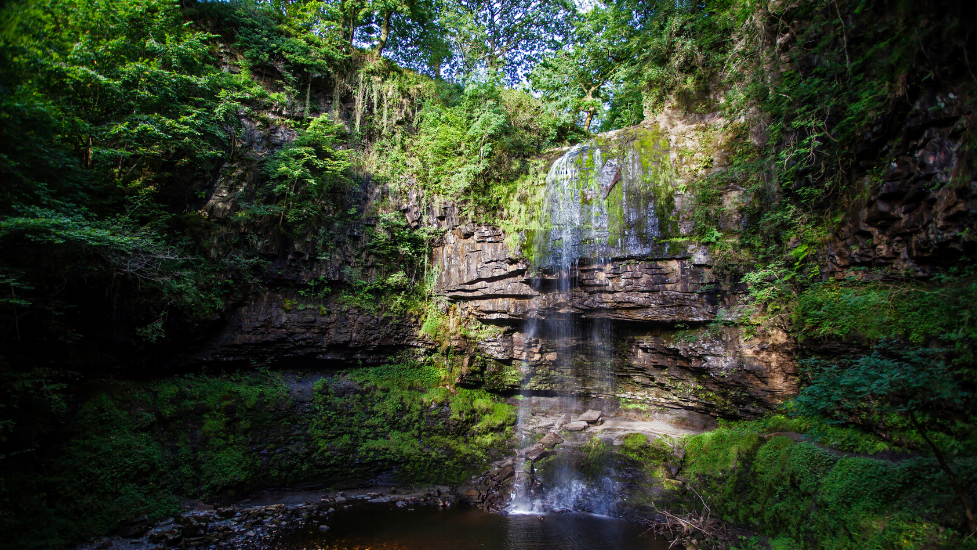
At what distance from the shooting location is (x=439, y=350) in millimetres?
13164

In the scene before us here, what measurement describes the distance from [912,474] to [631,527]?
17.1 feet

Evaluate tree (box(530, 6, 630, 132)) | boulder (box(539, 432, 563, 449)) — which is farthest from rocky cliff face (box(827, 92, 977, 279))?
tree (box(530, 6, 630, 132))

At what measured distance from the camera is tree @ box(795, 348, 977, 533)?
4.50 metres

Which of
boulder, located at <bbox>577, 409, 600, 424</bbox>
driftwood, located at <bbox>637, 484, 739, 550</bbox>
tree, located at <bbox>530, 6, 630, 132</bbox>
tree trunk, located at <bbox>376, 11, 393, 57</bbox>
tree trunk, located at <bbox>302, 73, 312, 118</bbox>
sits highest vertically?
tree trunk, located at <bbox>376, 11, 393, 57</bbox>

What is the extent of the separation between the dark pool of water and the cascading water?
2.74 ft

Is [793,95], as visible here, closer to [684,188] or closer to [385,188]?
[684,188]

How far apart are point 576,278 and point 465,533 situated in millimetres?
6829

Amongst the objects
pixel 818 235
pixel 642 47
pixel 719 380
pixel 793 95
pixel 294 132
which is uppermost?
pixel 642 47

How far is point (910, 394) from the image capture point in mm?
5438

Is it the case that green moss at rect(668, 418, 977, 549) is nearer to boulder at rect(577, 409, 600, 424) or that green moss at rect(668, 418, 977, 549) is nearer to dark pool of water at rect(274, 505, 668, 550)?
dark pool of water at rect(274, 505, 668, 550)

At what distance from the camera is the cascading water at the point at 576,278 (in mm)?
10227

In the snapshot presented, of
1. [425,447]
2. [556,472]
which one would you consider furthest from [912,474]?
[425,447]

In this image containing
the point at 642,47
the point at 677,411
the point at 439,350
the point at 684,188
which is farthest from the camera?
the point at 439,350

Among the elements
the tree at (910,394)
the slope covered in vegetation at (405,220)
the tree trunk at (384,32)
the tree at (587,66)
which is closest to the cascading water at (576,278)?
the slope covered in vegetation at (405,220)
